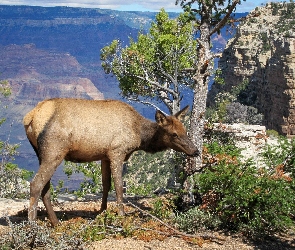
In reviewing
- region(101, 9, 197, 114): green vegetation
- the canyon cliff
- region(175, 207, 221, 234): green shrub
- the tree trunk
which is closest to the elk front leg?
region(175, 207, 221, 234): green shrub

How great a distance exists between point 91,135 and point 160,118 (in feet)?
4.53

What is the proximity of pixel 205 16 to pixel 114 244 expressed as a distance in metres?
4.66

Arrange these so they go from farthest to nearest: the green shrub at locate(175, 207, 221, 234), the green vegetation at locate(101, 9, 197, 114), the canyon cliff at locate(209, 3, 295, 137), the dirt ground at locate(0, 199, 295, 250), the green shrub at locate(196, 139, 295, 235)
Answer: the canyon cliff at locate(209, 3, 295, 137) → the green vegetation at locate(101, 9, 197, 114) → the green shrub at locate(175, 207, 221, 234) → the green shrub at locate(196, 139, 295, 235) → the dirt ground at locate(0, 199, 295, 250)

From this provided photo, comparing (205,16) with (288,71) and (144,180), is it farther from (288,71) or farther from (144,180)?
(288,71)

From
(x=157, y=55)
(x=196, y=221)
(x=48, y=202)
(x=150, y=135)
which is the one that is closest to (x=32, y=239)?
(x=48, y=202)

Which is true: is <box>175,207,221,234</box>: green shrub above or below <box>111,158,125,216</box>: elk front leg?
below

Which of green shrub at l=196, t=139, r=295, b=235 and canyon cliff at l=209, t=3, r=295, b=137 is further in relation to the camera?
canyon cliff at l=209, t=3, r=295, b=137

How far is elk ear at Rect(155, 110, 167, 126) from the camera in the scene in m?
8.59

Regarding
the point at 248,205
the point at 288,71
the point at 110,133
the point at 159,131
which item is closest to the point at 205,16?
the point at 159,131

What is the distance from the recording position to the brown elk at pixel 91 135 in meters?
7.67

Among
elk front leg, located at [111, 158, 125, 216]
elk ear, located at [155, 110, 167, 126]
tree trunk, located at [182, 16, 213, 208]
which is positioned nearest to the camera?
elk front leg, located at [111, 158, 125, 216]

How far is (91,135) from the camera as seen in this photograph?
7.94 metres

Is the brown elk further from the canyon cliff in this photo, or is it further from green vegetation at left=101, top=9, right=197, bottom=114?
the canyon cliff

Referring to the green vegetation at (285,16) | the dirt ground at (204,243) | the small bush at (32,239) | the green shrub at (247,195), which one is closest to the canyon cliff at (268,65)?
the green vegetation at (285,16)
